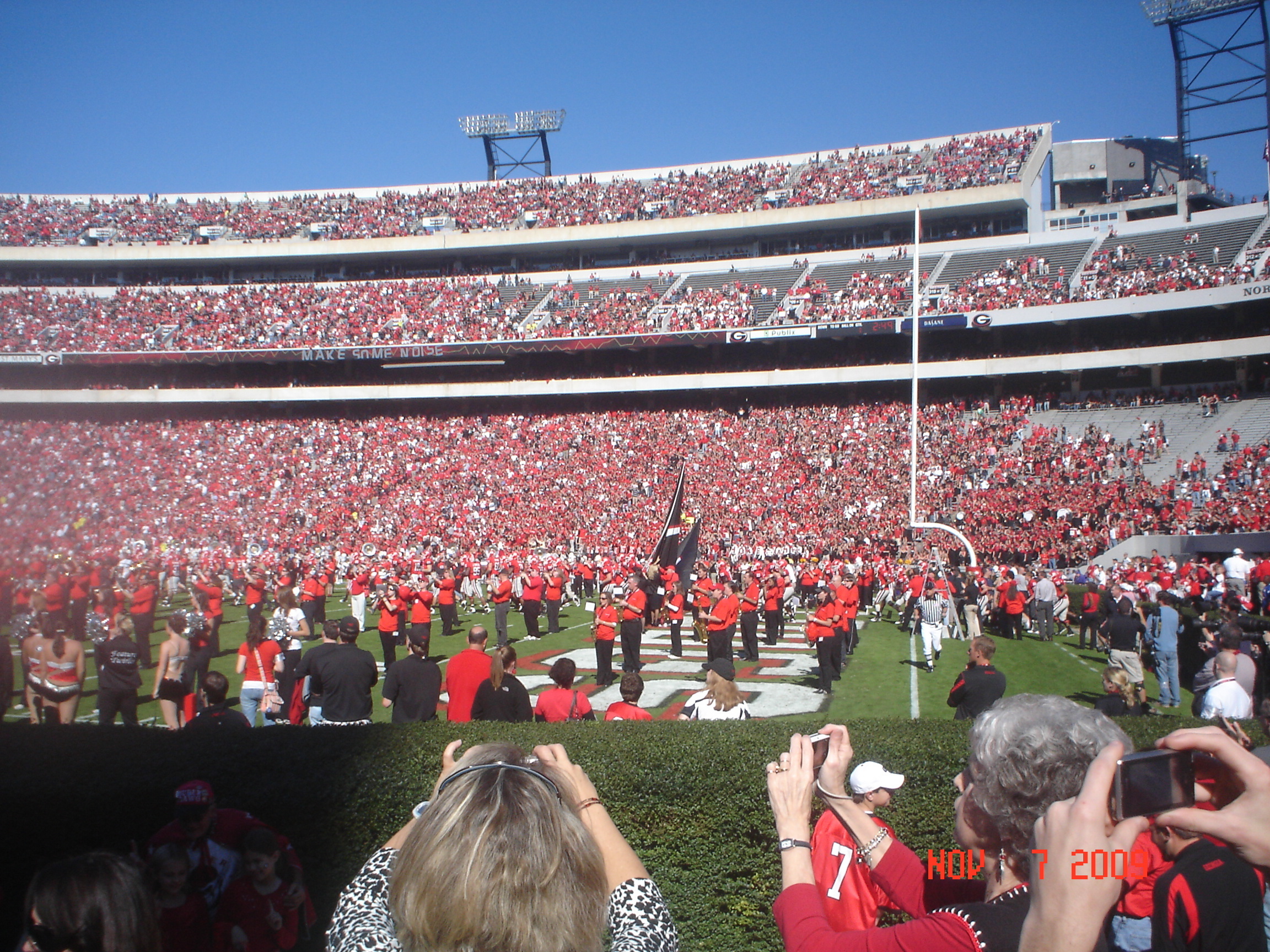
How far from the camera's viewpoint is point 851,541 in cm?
2667

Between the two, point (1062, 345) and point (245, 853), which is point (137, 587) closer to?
point (245, 853)

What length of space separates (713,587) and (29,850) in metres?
11.0

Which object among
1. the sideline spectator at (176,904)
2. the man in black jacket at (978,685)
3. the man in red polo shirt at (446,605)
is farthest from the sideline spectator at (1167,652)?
Answer: the man in red polo shirt at (446,605)

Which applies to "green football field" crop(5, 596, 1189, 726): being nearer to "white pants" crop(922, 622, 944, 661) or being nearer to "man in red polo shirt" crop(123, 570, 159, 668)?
"white pants" crop(922, 622, 944, 661)

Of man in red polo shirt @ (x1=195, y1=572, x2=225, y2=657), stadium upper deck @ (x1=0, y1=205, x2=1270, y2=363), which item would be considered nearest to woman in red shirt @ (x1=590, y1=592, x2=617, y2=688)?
man in red polo shirt @ (x1=195, y1=572, x2=225, y2=657)

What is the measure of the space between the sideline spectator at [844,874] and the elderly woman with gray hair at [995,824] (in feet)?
2.16

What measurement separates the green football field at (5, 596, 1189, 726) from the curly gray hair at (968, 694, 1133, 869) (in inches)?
333

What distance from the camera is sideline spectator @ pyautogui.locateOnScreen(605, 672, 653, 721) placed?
6285 mm

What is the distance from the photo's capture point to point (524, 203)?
49.8m

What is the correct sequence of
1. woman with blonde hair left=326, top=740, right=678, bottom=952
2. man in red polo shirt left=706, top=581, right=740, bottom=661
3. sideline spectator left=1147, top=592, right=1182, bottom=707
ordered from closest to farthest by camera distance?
woman with blonde hair left=326, top=740, right=678, bottom=952 → sideline spectator left=1147, top=592, right=1182, bottom=707 → man in red polo shirt left=706, top=581, right=740, bottom=661

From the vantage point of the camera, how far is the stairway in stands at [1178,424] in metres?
27.3

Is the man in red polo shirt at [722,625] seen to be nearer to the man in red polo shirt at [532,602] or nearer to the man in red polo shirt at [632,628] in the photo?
the man in red polo shirt at [632,628]

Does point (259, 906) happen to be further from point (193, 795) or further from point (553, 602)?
point (553, 602)

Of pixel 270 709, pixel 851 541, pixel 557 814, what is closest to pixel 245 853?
pixel 557 814
